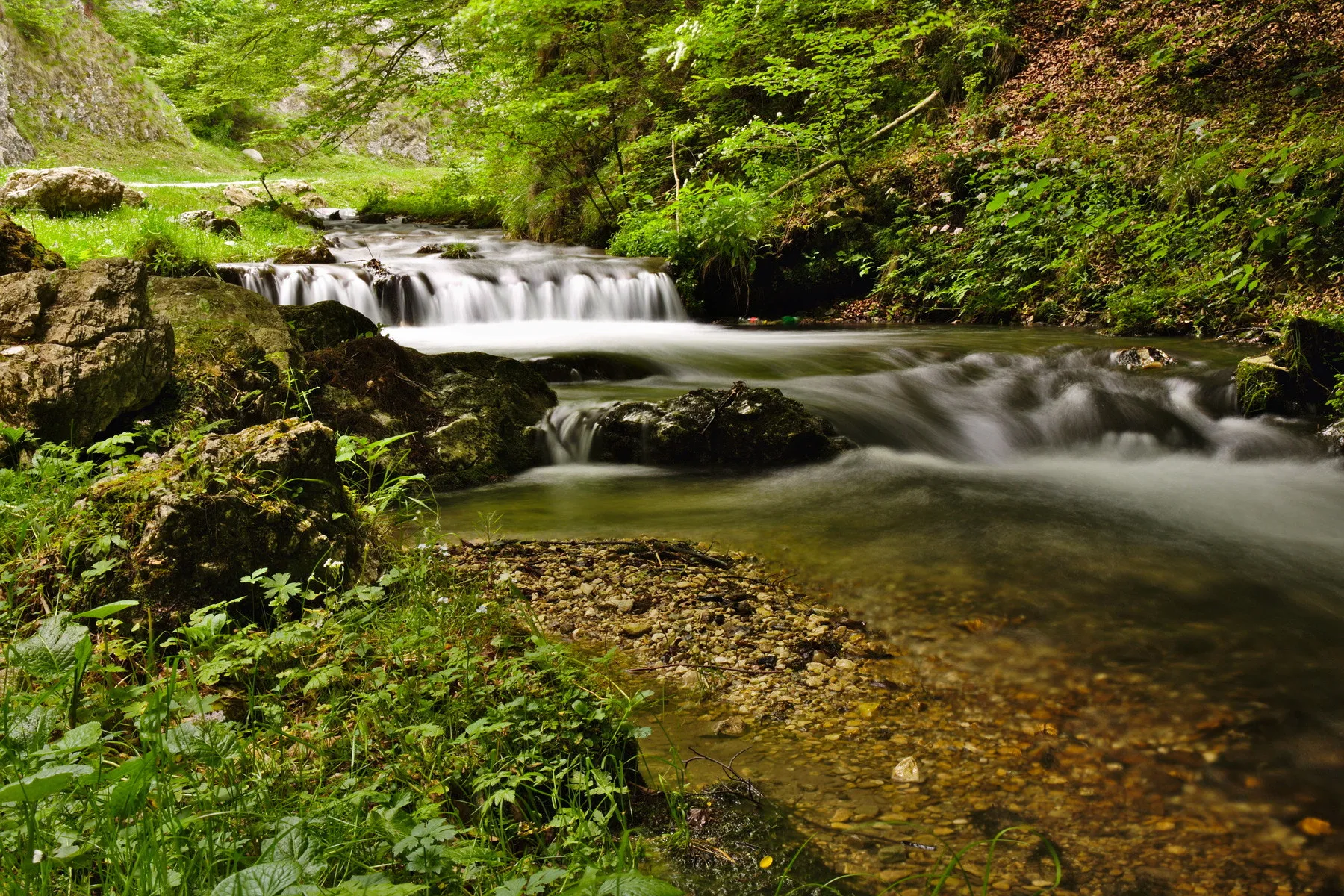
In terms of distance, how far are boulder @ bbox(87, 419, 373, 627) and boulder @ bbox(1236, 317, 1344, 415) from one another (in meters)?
6.86

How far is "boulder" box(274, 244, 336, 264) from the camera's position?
11.6 m

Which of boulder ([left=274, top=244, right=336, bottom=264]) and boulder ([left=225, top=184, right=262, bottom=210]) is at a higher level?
boulder ([left=225, top=184, right=262, bottom=210])

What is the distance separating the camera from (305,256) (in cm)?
1184

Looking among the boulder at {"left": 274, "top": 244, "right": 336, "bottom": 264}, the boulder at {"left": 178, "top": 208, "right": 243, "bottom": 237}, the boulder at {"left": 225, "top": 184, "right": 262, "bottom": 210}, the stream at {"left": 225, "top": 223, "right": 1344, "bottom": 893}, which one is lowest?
the stream at {"left": 225, "top": 223, "right": 1344, "bottom": 893}

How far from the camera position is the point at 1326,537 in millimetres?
4461

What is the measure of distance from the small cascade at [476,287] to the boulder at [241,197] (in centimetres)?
450

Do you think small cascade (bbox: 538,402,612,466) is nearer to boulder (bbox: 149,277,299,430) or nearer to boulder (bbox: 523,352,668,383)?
boulder (bbox: 523,352,668,383)

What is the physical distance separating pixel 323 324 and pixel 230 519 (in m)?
4.10

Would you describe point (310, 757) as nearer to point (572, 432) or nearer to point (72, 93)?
point (572, 432)

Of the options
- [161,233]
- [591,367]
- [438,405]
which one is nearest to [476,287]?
[161,233]

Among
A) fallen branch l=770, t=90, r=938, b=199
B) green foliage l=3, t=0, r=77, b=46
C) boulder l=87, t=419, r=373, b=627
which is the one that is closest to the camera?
boulder l=87, t=419, r=373, b=627

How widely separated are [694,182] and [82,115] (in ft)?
64.5

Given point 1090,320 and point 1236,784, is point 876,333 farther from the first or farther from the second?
point 1236,784

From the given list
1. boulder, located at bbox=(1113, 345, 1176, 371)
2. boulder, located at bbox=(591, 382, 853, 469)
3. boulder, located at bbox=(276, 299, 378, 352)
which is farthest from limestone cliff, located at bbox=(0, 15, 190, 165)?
boulder, located at bbox=(1113, 345, 1176, 371)
